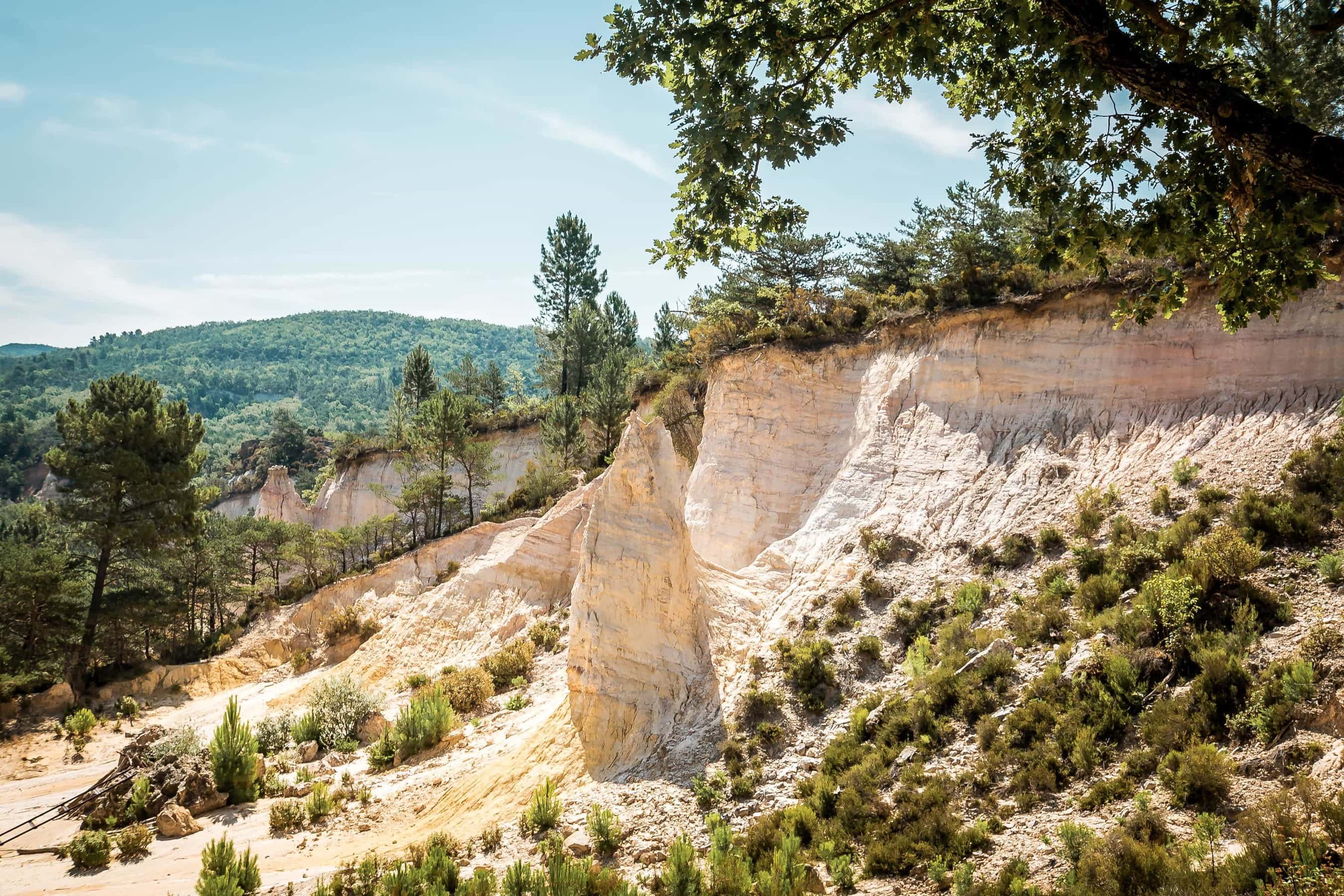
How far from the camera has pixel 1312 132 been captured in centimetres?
415

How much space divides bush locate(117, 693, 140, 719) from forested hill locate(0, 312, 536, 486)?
8092 cm

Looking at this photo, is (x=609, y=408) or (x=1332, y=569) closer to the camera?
(x=1332, y=569)

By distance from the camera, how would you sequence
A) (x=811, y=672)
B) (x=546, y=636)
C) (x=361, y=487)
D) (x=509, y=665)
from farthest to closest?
(x=361, y=487) → (x=546, y=636) → (x=509, y=665) → (x=811, y=672)

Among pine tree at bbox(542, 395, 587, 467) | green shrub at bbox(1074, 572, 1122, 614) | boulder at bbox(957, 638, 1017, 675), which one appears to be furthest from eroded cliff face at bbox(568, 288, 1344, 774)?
pine tree at bbox(542, 395, 587, 467)

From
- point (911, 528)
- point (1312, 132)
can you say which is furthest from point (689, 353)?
point (1312, 132)

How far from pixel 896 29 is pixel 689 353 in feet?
72.1

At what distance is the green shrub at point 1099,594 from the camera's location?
1138 cm

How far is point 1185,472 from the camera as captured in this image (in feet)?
43.2

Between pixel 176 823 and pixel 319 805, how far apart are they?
8.17ft

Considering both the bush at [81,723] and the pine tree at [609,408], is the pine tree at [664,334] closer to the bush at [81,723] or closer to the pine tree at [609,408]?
the pine tree at [609,408]

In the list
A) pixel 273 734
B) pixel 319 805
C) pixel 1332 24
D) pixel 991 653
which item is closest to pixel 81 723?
pixel 273 734

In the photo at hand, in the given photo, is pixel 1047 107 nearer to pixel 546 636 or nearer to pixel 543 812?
pixel 543 812

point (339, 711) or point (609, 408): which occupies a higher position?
point (609, 408)

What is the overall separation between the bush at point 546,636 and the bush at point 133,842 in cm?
990
